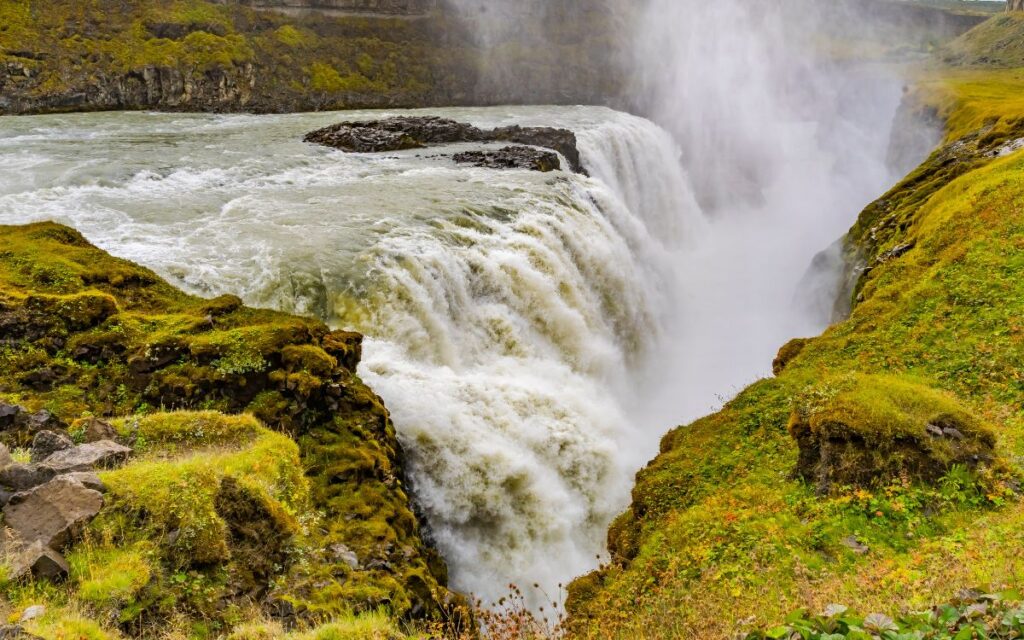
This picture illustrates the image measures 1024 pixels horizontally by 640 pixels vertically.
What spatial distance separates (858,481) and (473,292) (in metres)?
11.6

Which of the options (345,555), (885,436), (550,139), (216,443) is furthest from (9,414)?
(550,139)

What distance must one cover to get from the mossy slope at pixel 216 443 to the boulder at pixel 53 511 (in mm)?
187

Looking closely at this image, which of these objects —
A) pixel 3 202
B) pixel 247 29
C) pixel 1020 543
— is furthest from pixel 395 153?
pixel 247 29

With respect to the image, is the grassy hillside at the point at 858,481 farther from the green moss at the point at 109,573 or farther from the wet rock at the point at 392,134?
the wet rock at the point at 392,134

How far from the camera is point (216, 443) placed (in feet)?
28.8

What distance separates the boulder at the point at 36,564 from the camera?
5320mm

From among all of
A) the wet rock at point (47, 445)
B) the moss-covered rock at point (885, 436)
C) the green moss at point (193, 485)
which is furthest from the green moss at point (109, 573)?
the moss-covered rock at point (885, 436)

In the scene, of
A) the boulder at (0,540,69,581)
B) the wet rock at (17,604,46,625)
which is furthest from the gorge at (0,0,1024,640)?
the wet rock at (17,604,46,625)

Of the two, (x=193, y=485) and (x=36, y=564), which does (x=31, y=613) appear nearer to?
(x=36, y=564)

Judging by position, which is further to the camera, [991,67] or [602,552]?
[991,67]

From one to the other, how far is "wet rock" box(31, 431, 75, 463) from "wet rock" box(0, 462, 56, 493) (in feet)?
2.79

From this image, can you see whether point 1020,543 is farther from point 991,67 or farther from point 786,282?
point 991,67

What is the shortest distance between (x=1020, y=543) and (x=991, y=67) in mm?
107794

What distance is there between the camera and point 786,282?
34688 millimetres
